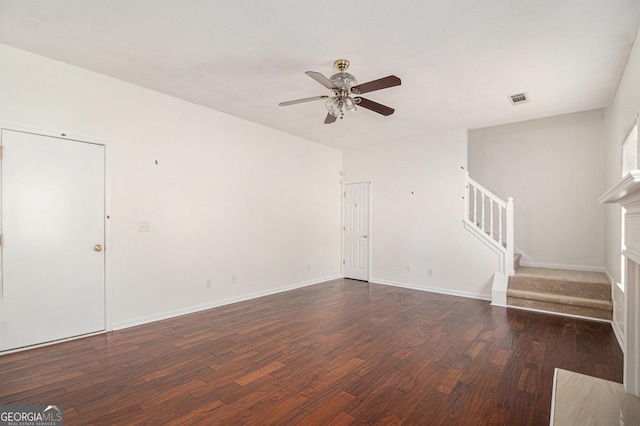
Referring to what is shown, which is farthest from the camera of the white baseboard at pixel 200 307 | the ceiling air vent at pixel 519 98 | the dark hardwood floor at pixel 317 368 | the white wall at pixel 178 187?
the ceiling air vent at pixel 519 98

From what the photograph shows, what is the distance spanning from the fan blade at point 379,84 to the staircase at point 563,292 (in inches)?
152

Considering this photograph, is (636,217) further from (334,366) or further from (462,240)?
(462,240)

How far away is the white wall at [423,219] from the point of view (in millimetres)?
5504

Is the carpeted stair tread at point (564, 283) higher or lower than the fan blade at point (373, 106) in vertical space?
lower

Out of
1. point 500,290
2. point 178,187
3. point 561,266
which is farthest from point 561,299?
point 178,187

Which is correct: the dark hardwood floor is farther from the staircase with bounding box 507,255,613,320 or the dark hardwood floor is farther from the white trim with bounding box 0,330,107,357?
the staircase with bounding box 507,255,613,320

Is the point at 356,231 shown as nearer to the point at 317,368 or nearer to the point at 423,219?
the point at 423,219

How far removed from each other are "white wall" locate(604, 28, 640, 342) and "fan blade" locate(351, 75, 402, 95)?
83.2 inches

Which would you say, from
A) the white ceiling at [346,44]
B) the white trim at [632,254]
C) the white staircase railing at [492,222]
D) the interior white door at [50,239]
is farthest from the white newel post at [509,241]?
A: the interior white door at [50,239]

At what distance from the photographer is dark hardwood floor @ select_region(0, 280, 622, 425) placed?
2168 millimetres

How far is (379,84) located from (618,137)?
10.7 feet

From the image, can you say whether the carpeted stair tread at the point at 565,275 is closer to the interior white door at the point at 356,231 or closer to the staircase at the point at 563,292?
the staircase at the point at 563,292

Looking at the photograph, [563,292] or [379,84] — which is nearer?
[379,84]

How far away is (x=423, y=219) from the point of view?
604 cm
